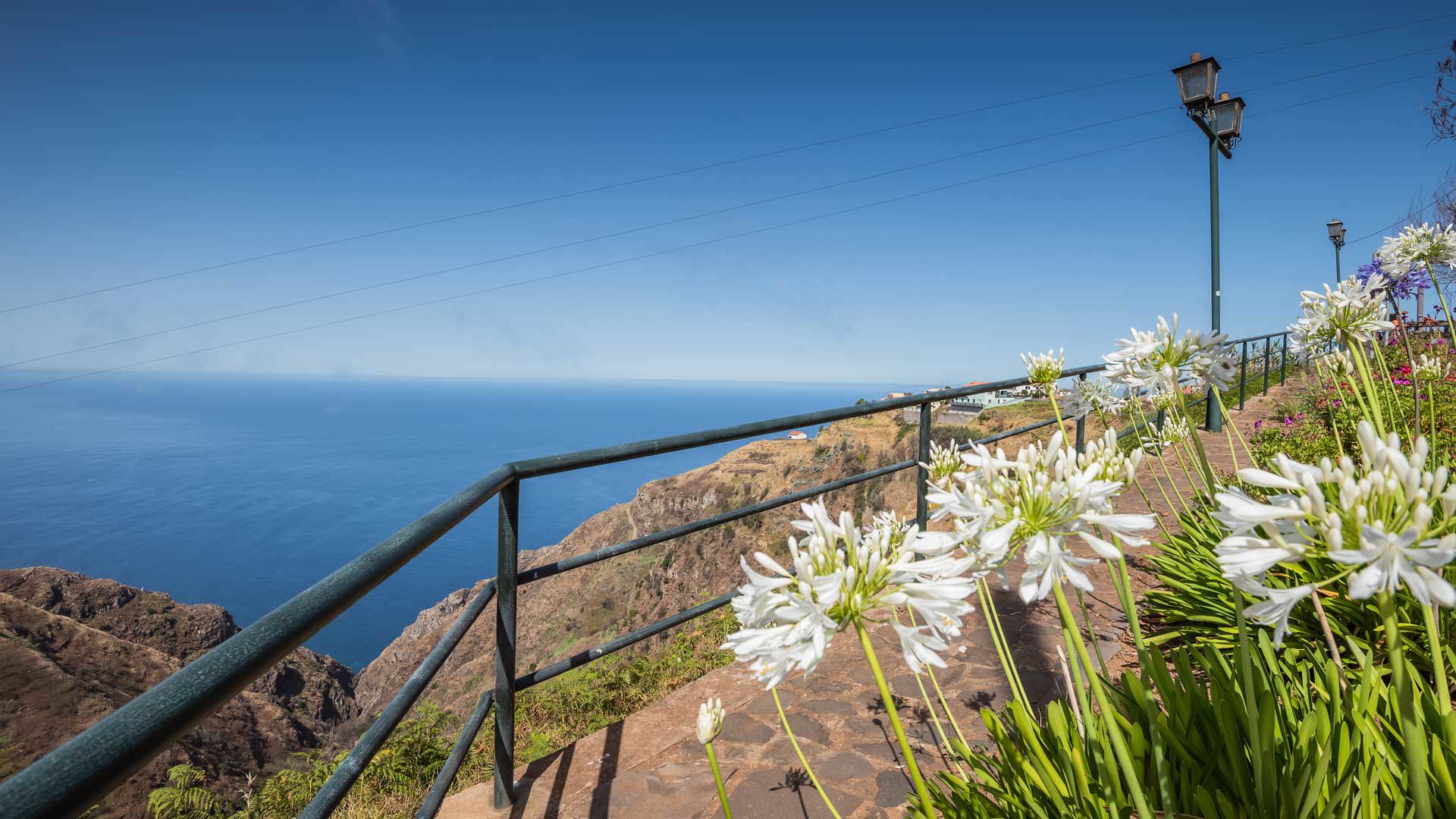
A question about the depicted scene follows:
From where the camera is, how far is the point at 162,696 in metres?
0.56

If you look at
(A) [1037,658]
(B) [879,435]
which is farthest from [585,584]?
(A) [1037,658]

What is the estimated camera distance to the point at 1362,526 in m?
0.56

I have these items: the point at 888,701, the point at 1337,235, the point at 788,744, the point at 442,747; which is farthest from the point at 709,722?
the point at 1337,235

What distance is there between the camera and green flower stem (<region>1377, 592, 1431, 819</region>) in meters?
0.58

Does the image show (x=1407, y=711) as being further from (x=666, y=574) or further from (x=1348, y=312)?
(x=666, y=574)

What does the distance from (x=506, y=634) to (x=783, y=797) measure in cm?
103

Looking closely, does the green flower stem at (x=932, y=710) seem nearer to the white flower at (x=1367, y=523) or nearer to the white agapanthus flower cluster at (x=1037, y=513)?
the white agapanthus flower cluster at (x=1037, y=513)

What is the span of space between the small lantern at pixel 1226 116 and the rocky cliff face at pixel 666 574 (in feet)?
75.5

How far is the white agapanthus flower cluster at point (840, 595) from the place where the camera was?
0.73 m

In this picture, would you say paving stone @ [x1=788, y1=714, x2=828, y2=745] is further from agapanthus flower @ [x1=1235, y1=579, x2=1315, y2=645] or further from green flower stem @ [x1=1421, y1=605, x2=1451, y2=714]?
agapanthus flower @ [x1=1235, y1=579, x2=1315, y2=645]

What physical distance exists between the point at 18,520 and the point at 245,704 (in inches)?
6402

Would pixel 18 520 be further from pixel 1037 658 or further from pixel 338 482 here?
pixel 1037 658

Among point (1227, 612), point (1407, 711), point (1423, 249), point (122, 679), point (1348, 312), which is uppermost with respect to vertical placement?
point (1423, 249)

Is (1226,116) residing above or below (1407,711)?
above
